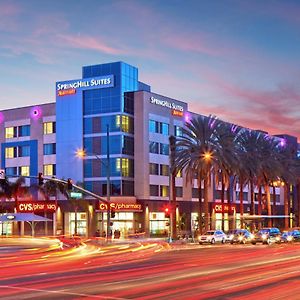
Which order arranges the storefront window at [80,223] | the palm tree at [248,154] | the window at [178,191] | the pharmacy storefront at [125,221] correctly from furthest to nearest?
the window at [178,191] < the storefront window at [80,223] < the pharmacy storefront at [125,221] < the palm tree at [248,154]

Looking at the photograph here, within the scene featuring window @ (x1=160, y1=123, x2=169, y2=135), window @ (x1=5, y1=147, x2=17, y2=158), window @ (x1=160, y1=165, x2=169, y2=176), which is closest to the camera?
window @ (x1=160, y1=165, x2=169, y2=176)

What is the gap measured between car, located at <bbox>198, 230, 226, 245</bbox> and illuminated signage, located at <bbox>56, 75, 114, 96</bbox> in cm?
3316

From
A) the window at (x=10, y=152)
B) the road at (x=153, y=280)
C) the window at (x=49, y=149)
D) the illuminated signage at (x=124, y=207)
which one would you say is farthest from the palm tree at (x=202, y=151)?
the road at (x=153, y=280)

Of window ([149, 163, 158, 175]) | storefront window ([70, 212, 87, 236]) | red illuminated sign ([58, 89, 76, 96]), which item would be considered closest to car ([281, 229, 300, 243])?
window ([149, 163, 158, 175])

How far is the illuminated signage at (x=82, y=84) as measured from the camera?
9664 cm

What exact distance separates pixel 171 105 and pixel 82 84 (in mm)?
15267

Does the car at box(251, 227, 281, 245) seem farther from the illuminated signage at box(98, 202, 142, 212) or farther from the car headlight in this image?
the illuminated signage at box(98, 202, 142, 212)

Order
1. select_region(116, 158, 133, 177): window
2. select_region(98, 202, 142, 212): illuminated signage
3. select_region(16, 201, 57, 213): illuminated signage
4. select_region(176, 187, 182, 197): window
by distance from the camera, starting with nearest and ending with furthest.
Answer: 1. select_region(98, 202, 142, 212): illuminated signage
2. select_region(116, 158, 133, 177): window
3. select_region(16, 201, 57, 213): illuminated signage
4. select_region(176, 187, 182, 197): window

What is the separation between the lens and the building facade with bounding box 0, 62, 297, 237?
95.5 metres

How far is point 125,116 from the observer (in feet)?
314

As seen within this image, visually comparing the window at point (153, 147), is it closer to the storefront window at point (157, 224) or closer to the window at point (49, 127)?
the storefront window at point (157, 224)

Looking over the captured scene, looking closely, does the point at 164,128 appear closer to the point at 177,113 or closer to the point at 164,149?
the point at 164,149

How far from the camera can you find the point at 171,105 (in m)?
104

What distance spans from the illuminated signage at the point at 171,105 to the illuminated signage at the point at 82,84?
7403 mm
